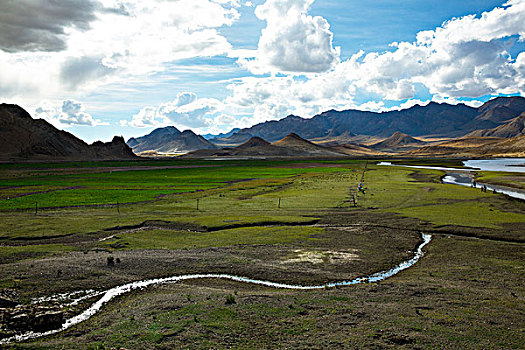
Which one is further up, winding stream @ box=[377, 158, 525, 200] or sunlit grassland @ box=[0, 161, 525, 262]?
winding stream @ box=[377, 158, 525, 200]

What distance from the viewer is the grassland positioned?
15.4m

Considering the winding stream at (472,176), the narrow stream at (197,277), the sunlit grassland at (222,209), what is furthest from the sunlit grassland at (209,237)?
the winding stream at (472,176)

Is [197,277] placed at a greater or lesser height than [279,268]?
lesser

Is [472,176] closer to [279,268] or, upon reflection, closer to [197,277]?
[279,268]

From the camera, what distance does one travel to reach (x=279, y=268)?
81.8ft

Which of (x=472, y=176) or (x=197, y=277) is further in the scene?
(x=472, y=176)

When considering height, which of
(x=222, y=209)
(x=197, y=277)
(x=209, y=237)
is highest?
(x=222, y=209)

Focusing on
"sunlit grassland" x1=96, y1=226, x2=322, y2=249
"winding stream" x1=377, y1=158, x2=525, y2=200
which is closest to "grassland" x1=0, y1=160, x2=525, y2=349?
"sunlit grassland" x1=96, y1=226, x2=322, y2=249

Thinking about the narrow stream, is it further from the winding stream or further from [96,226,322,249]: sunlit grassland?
the winding stream

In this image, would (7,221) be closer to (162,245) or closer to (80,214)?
(80,214)

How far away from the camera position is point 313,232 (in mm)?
35094

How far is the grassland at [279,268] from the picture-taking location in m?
15.4

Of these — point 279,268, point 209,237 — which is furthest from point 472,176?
point 279,268

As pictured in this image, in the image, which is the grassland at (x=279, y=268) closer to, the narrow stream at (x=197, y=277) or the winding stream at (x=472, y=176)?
the narrow stream at (x=197, y=277)
